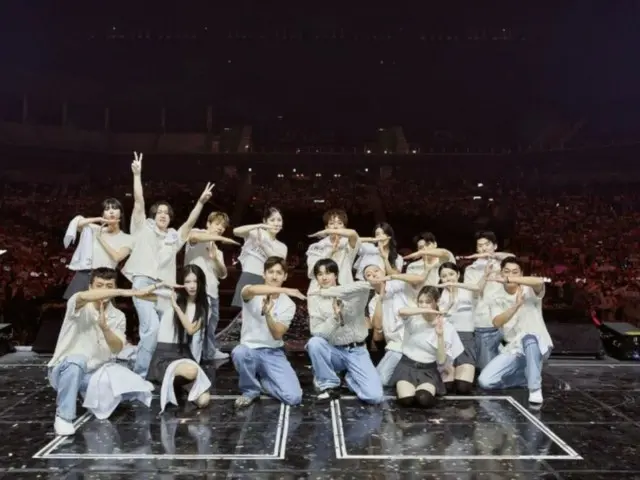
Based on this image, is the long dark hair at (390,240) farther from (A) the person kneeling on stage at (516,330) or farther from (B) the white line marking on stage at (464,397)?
(B) the white line marking on stage at (464,397)

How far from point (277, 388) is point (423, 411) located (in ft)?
2.93

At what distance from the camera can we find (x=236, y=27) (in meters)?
8.08

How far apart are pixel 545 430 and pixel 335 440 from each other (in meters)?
1.15

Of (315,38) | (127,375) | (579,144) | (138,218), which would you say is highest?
(315,38)

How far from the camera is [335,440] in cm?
319

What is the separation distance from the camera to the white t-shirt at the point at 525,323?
415cm

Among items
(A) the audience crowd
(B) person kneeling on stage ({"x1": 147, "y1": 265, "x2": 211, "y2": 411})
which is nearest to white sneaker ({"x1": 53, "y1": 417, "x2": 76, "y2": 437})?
(B) person kneeling on stage ({"x1": 147, "y1": 265, "x2": 211, "y2": 411})

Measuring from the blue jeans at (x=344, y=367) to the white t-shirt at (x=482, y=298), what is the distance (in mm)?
963

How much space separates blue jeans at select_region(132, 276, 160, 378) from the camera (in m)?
4.20

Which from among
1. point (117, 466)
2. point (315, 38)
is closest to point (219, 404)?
point (117, 466)

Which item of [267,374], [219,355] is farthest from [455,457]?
[219,355]

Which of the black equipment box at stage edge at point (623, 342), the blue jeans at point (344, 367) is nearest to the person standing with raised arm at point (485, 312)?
the blue jeans at point (344, 367)

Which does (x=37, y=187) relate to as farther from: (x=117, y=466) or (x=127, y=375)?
(x=117, y=466)

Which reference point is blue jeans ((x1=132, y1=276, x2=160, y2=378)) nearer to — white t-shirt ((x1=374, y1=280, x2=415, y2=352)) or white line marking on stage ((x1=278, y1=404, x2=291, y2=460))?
white line marking on stage ((x1=278, y1=404, x2=291, y2=460))
